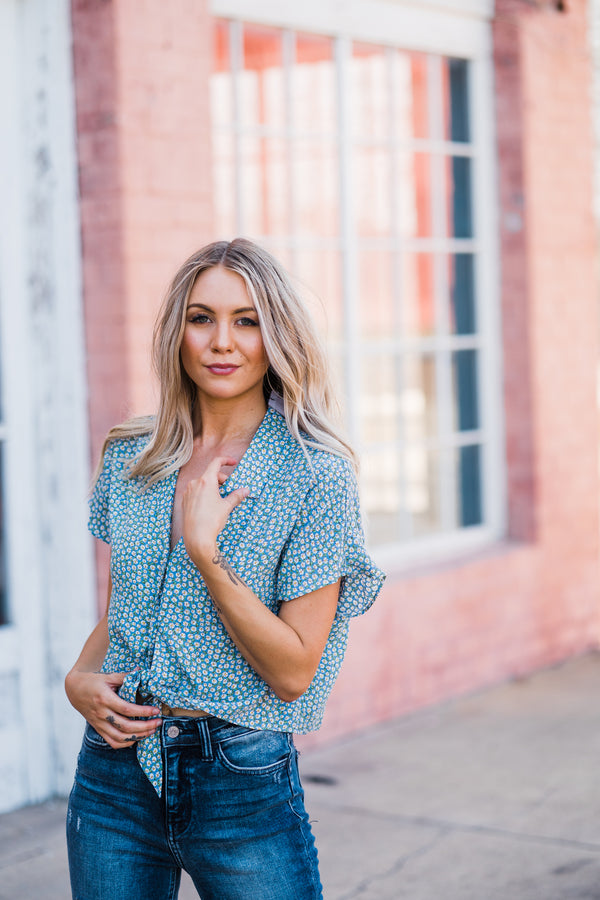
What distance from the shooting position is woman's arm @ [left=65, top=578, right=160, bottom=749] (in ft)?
6.97

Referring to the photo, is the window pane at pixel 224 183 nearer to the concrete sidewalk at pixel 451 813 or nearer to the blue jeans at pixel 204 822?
the concrete sidewalk at pixel 451 813

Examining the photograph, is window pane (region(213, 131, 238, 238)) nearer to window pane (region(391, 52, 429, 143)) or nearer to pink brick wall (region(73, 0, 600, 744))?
pink brick wall (region(73, 0, 600, 744))

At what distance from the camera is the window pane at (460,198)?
20.5ft

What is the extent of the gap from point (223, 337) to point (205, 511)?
355mm

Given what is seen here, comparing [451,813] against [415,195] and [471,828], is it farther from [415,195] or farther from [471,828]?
[415,195]

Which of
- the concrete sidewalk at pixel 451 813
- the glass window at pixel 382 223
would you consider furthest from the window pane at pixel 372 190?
the concrete sidewalk at pixel 451 813

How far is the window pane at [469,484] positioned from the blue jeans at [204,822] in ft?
13.9

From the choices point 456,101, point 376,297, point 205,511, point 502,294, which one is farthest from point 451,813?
point 456,101

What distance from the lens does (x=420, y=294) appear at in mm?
6164

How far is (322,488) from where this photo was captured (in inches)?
83.6

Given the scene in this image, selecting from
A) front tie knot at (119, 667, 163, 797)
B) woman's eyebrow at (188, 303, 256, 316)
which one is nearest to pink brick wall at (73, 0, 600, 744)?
woman's eyebrow at (188, 303, 256, 316)

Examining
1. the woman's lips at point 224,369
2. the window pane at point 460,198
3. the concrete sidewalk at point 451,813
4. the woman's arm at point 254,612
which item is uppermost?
the window pane at point 460,198

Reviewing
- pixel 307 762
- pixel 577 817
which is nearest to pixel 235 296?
pixel 577 817

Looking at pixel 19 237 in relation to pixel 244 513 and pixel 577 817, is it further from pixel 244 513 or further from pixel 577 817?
pixel 577 817
